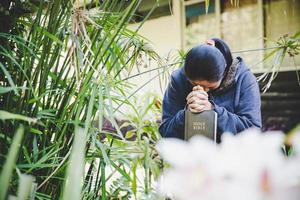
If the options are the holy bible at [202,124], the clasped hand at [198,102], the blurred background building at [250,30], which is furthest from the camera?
the blurred background building at [250,30]

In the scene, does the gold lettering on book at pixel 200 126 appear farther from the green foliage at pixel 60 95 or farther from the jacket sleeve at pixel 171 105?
the jacket sleeve at pixel 171 105

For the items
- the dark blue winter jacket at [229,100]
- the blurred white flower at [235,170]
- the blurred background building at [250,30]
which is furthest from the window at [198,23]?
the blurred white flower at [235,170]

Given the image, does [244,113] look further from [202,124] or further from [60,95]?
[60,95]

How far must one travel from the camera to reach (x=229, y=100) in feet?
5.25

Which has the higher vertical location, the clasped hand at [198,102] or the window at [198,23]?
the window at [198,23]

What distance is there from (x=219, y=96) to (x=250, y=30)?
422cm

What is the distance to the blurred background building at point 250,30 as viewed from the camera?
5.30 meters

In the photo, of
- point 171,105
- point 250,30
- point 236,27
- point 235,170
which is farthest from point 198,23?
Answer: point 235,170

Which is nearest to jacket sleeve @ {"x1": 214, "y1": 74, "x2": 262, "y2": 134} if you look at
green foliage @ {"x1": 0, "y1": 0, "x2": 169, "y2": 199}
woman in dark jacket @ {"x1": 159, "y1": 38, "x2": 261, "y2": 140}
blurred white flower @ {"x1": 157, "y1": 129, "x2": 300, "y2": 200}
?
woman in dark jacket @ {"x1": 159, "y1": 38, "x2": 261, "y2": 140}

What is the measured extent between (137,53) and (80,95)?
1.33ft

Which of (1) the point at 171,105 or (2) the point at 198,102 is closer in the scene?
(2) the point at 198,102

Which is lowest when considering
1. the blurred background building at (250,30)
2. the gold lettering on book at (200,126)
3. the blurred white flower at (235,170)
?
the blurred white flower at (235,170)

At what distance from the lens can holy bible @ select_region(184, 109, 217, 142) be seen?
1.19m

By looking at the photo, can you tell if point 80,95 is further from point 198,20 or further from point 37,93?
point 198,20
